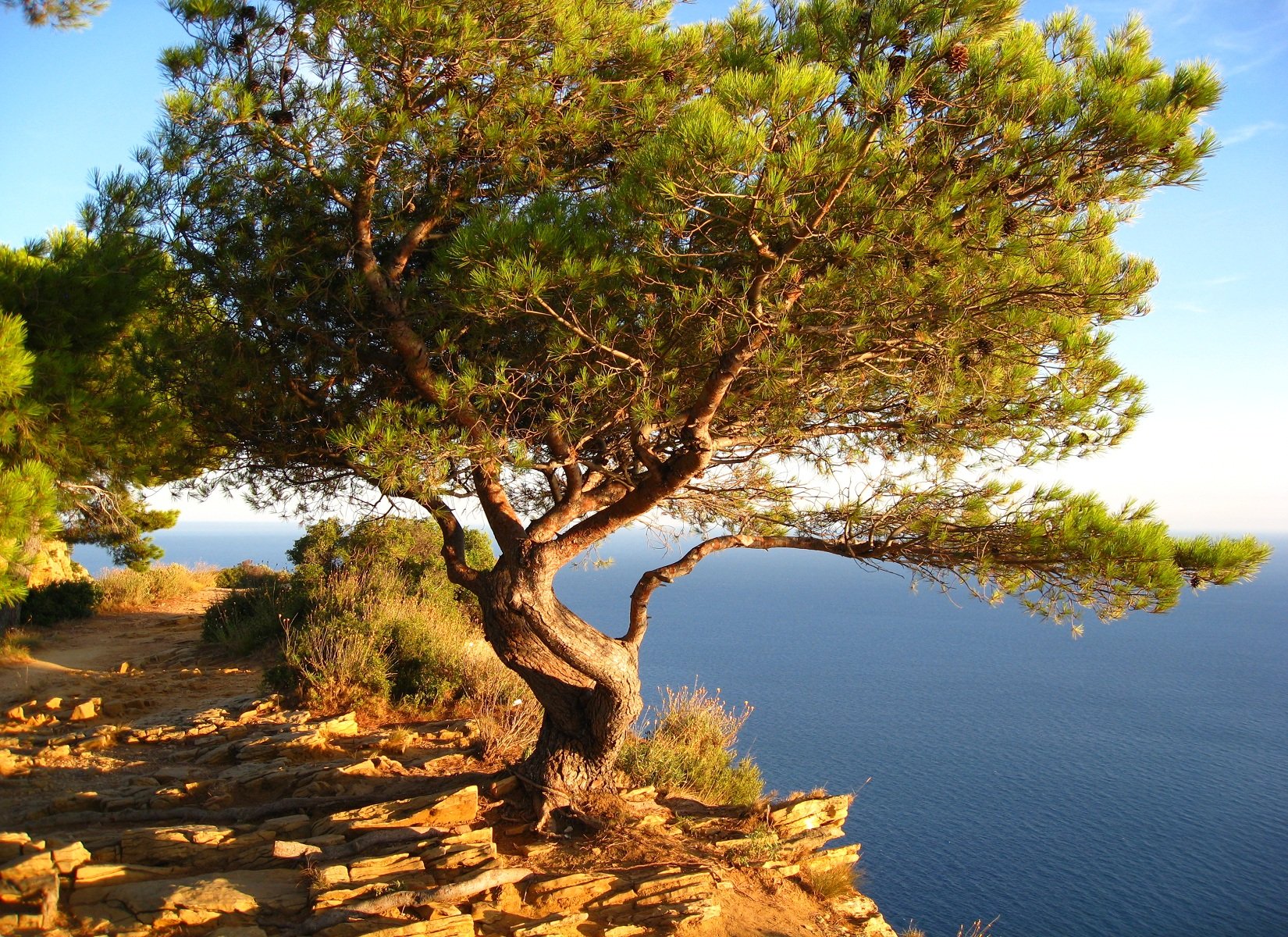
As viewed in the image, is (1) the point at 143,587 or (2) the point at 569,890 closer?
(2) the point at 569,890

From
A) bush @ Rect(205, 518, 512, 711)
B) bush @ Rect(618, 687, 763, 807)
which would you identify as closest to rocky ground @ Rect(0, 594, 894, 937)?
bush @ Rect(618, 687, 763, 807)

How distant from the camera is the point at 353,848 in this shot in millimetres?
4582

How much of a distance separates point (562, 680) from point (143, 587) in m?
16.5

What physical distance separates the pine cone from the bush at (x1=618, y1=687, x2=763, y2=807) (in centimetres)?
487

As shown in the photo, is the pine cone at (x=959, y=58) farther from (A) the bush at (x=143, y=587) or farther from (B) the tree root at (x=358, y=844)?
(A) the bush at (x=143, y=587)

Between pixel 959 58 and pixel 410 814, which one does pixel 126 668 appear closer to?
pixel 410 814

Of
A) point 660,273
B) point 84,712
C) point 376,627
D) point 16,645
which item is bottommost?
point 16,645

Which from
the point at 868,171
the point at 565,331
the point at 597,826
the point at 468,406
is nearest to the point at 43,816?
the point at 597,826

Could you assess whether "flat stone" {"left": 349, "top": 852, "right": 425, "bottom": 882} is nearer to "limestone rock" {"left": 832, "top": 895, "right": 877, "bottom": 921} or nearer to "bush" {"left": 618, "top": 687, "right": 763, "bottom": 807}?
"bush" {"left": 618, "top": 687, "right": 763, "bottom": 807}

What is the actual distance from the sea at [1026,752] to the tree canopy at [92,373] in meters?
2.92

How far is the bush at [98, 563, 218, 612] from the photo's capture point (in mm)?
17203

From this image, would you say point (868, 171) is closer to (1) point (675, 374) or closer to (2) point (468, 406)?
(1) point (675, 374)

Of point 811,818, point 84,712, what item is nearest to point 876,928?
point 811,818

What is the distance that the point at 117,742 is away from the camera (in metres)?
7.27
